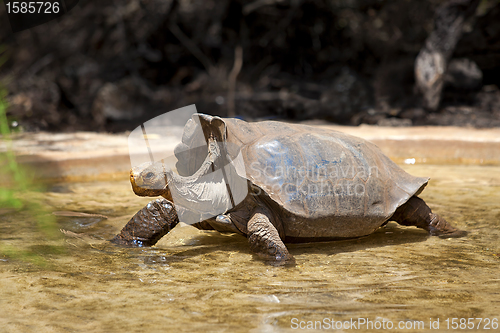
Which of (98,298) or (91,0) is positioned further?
(91,0)

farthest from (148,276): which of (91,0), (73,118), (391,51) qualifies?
(91,0)

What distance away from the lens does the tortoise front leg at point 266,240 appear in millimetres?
2348

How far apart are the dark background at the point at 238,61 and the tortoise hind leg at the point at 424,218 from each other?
5162 millimetres

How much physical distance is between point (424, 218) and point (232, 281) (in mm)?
1420

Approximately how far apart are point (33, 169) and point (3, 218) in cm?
130

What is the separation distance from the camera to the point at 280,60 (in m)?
11.4

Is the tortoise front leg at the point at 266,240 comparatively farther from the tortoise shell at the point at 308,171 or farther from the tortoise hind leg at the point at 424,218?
the tortoise hind leg at the point at 424,218

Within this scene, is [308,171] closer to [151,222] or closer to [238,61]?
[151,222]

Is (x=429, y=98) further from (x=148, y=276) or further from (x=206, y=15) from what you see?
(x=148, y=276)

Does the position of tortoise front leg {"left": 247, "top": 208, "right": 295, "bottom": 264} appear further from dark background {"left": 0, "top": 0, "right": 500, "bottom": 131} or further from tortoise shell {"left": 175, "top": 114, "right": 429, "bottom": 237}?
dark background {"left": 0, "top": 0, "right": 500, "bottom": 131}

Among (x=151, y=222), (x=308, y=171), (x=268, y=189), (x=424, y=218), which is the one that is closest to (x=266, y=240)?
(x=268, y=189)

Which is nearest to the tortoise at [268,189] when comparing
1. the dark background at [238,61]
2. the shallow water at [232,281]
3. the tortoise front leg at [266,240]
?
the tortoise front leg at [266,240]

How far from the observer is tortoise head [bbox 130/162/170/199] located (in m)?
2.41

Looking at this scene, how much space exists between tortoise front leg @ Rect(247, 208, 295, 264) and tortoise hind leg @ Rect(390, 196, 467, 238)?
90cm
